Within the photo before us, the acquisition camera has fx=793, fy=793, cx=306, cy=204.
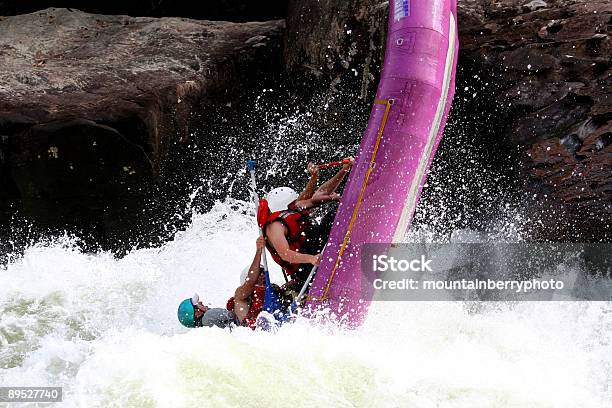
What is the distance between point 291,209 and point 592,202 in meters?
2.33

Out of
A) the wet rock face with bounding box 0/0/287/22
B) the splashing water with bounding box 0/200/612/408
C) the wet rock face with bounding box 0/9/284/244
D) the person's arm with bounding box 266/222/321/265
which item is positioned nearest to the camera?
the splashing water with bounding box 0/200/612/408

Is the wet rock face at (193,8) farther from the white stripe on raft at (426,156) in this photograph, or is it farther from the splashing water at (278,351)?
the white stripe on raft at (426,156)

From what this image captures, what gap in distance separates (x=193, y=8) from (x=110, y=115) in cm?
287

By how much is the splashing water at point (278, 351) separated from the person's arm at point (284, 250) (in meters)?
0.40

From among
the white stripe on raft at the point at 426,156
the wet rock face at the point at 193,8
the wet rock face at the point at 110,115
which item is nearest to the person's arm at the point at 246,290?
the white stripe on raft at the point at 426,156

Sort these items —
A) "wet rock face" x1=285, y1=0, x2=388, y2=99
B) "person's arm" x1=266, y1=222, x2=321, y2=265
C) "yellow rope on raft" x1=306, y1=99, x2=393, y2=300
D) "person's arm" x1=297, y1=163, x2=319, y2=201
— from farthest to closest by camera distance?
"wet rock face" x1=285, y1=0, x2=388, y2=99
"person's arm" x1=297, y1=163, x2=319, y2=201
"person's arm" x1=266, y1=222, x2=321, y2=265
"yellow rope on raft" x1=306, y1=99, x2=393, y2=300

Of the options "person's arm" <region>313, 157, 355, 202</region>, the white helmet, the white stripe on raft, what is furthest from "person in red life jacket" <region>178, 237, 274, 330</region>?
the white stripe on raft

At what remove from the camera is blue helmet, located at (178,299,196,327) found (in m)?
5.38

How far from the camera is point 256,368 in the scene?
438 cm

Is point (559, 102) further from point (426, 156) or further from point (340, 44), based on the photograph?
point (340, 44)

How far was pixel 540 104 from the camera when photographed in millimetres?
6008

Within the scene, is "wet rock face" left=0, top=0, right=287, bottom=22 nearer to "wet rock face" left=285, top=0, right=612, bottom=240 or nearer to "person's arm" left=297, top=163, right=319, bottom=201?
"wet rock face" left=285, top=0, right=612, bottom=240

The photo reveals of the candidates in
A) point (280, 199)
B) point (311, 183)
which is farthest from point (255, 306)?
point (311, 183)

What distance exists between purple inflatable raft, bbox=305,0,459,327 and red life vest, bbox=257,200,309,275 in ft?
0.89
